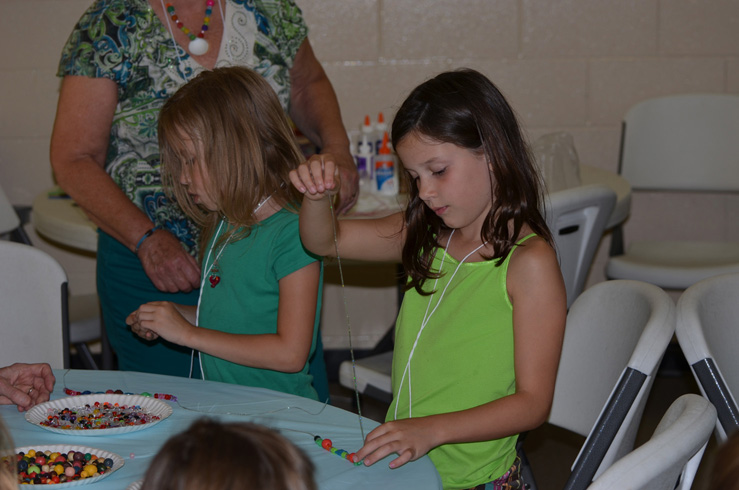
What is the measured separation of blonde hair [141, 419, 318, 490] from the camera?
73 centimetres

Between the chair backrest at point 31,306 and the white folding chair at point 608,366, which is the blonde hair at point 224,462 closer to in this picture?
the white folding chair at point 608,366

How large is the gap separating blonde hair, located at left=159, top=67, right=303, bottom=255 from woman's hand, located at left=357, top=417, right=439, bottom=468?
673mm

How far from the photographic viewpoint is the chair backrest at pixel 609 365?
1333mm

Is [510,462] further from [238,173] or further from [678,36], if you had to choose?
[678,36]

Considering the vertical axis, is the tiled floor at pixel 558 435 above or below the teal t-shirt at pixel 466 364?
below

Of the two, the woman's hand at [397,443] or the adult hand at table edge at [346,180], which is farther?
the adult hand at table edge at [346,180]

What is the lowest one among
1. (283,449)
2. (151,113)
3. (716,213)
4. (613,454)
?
(716,213)

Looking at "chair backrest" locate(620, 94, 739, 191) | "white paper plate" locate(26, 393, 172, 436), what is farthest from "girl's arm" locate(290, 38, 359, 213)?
"chair backrest" locate(620, 94, 739, 191)

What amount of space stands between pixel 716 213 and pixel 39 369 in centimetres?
305

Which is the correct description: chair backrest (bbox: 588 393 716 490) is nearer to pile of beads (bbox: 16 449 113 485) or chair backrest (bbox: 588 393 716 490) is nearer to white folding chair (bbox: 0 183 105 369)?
pile of beads (bbox: 16 449 113 485)

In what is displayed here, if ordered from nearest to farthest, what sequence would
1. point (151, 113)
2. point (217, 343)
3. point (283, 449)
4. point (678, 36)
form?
point (283, 449) < point (217, 343) < point (151, 113) < point (678, 36)

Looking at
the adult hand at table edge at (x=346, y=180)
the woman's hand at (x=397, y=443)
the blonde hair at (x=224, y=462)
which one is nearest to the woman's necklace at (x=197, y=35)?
the adult hand at table edge at (x=346, y=180)

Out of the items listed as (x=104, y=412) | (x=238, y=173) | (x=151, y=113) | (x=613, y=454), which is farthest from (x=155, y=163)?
(x=613, y=454)

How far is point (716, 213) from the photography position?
3.74 m
